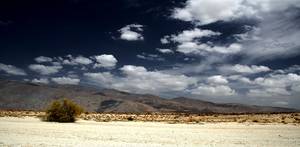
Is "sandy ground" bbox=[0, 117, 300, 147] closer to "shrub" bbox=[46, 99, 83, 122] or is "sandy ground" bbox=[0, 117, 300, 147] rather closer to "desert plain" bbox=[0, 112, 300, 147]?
"desert plain" bbox=[0, 112, 300, 147]

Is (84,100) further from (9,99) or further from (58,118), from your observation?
(58,118)

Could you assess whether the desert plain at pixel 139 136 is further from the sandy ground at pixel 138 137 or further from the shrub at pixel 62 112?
the shrub at pixel 62 112

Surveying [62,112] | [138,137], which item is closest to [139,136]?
[138,137]

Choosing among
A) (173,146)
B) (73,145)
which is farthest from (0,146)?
(173,146)

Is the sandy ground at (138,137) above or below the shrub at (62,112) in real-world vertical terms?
below

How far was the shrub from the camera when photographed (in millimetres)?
46134

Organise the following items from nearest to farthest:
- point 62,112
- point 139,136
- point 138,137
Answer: point 138,137, point 139,136, point 62,112

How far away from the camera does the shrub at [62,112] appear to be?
4613 cm

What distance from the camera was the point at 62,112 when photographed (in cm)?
4659

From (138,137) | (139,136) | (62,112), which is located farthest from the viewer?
(62,112)

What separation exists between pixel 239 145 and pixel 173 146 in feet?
14.4

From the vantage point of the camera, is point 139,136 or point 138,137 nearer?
point 138,137

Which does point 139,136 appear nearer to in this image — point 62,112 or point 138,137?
point 138,137

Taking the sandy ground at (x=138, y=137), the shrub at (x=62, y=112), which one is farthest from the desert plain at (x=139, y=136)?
the shrub at (x=62, y=112)
